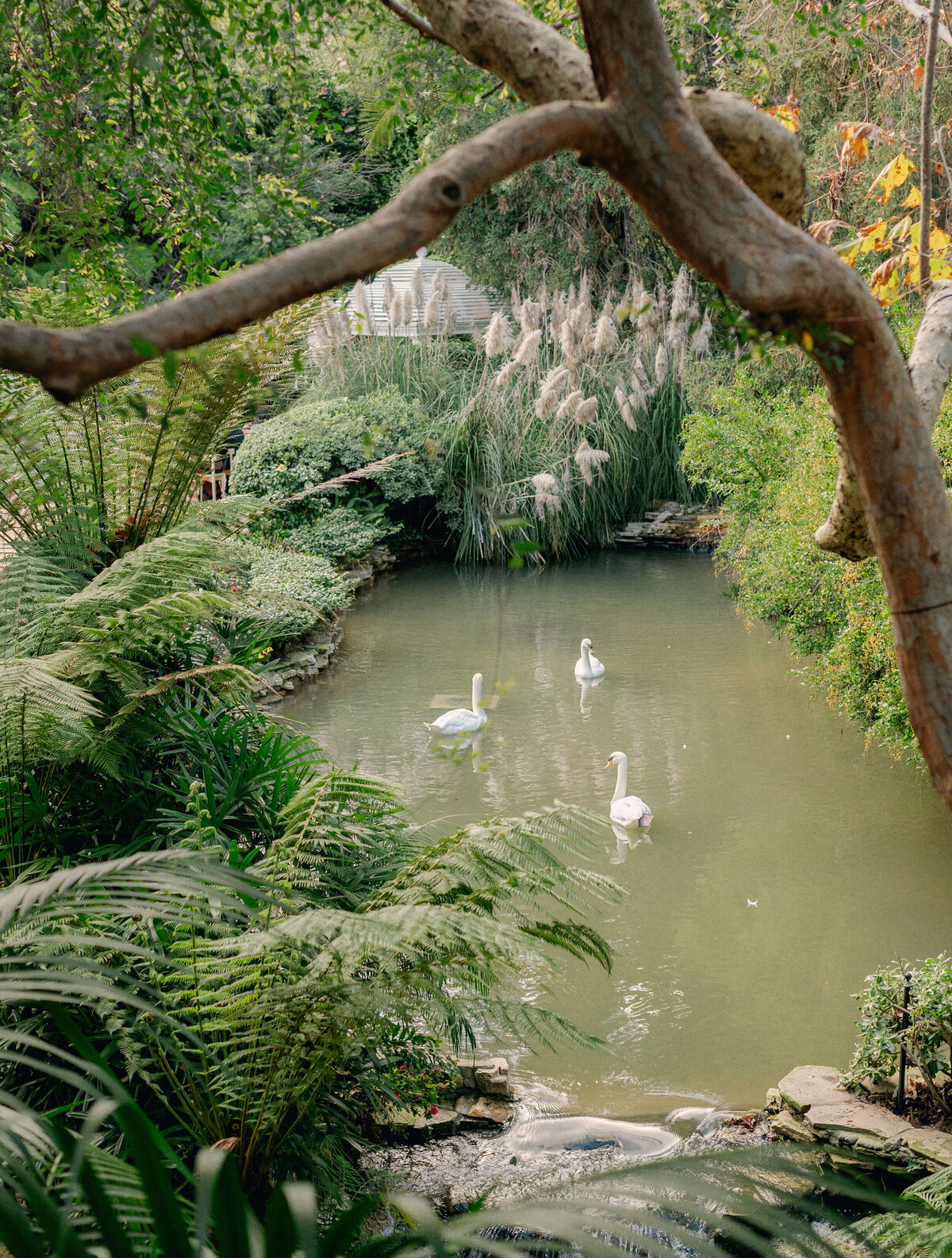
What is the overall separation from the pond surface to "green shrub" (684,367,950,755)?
583mm

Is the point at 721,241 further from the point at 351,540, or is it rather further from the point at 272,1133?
the point at 351,540

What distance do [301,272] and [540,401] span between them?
10087 mm

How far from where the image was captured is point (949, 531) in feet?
5.04

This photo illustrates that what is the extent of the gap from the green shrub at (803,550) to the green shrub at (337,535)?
378 centimetres

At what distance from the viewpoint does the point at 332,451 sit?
461 inches

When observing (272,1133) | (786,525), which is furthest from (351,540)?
(272,1133)

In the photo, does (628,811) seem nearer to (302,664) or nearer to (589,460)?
(302,664)

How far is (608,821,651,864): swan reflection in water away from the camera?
18.8 ft

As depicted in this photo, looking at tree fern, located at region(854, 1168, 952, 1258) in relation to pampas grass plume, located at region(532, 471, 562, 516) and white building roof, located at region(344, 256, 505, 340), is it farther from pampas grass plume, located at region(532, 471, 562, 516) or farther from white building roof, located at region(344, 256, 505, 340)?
white building roof, located at region(344, 256, 505, 340)

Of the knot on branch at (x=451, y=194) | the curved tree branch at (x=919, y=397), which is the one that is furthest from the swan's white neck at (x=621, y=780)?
the knot on branch at (x=451, y=194)

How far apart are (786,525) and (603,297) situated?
9.79m

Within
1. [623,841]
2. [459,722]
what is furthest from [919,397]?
[459,722]

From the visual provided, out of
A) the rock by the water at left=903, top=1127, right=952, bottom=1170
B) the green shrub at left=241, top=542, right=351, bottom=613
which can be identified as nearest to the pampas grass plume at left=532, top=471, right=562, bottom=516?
the green shrub at left=241, top=542, right=351, bottom=613

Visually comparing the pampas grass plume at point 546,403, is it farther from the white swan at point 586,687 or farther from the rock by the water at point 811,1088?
the rock by the water at point 811,1088
